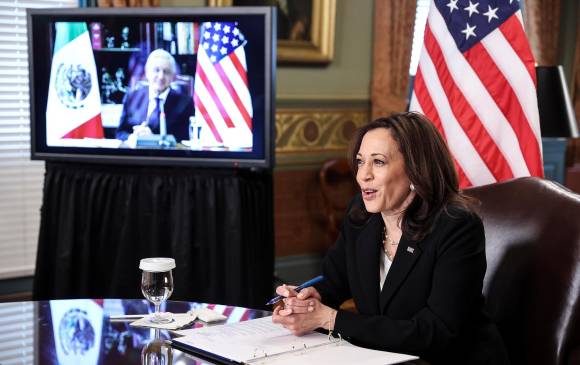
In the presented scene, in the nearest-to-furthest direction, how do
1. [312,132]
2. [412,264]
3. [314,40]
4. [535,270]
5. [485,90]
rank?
Result: 1. [412,264]
2. [535,270]
3. [485,90]
4. [314,40]
5. [312,132]

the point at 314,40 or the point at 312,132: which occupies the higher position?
the point at 314,40

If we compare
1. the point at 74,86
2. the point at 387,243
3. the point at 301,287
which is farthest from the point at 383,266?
the point at 74,86

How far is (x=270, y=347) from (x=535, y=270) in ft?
2.60

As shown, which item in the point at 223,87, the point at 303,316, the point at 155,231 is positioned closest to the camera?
the point at 303,316

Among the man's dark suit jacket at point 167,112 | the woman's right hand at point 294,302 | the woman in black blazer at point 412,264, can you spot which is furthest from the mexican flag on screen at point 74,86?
the woman's right hand at point 294,302

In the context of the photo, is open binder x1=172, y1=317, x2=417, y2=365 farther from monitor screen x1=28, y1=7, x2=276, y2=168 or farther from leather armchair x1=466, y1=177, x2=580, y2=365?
monitor screen x1=28, y1=7, x2=276, y2=168

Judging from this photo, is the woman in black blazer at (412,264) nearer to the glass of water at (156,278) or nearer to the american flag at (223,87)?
the glass of water at (156,278)

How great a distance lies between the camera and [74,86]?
383 centimetres

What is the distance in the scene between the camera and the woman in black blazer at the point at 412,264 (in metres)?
1.80

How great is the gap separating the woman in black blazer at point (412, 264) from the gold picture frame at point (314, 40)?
3057mm

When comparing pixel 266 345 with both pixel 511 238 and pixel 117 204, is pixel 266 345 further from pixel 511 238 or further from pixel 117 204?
pixel 117 204

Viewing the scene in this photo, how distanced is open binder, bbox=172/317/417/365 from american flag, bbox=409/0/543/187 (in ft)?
5.48

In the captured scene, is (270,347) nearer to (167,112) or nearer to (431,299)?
(431,299)

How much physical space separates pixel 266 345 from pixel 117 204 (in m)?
2.33
